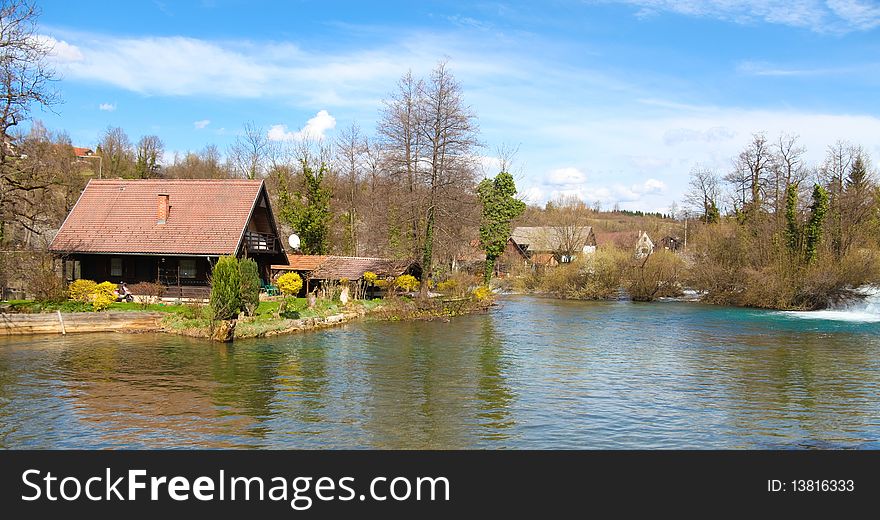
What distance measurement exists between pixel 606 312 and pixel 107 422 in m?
30.6

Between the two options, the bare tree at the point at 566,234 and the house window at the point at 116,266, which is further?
the bare tree at the point at 566,234

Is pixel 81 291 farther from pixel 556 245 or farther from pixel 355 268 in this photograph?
pixel 556 245

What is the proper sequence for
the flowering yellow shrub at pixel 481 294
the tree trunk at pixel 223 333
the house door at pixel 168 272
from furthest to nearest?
the flowering yellow shrub at pixel 481 294
the house door at pixel 168 272
the tree trunk at pixel 223 333

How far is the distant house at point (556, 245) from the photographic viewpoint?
6084 centimetres

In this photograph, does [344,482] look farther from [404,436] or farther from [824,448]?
[824,448]

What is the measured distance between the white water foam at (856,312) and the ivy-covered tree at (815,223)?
3275 mm

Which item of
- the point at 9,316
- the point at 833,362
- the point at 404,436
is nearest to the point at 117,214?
the point at 9,316

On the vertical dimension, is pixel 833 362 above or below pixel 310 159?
below

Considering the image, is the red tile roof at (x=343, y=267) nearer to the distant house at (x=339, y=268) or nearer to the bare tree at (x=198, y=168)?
the distant house at (x=339, y=268)

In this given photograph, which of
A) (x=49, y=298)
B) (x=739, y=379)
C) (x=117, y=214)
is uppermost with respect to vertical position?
(x=117, y=214)

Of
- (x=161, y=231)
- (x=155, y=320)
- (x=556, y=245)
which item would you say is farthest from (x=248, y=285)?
(x=556, y=245)

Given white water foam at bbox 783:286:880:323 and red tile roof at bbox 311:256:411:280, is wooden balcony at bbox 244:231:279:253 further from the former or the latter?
white water foam at bbox 783:286:880:323

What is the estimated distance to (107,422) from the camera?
1349cm

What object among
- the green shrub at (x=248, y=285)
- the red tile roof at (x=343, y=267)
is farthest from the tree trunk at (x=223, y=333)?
the red tile roof at (x=343, y=267)
